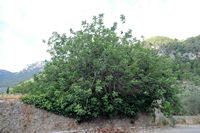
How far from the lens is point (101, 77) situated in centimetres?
2553

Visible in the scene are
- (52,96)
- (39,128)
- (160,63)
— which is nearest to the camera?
(39,128)

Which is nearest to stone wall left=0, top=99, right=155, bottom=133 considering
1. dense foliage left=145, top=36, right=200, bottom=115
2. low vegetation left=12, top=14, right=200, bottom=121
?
low vegetation left=12, top=14, right=200, bottom=121

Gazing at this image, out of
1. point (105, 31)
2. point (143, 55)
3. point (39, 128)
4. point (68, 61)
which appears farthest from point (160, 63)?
point (39, 128)

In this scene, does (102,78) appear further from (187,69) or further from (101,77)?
(187,69)

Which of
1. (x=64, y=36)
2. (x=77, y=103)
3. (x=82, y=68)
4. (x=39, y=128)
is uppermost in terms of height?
(x=64, y=36)

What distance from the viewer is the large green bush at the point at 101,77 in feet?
80.6

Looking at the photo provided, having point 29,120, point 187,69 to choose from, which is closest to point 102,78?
point 29,120

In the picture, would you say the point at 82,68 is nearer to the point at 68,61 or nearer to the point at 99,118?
the point at 68,61

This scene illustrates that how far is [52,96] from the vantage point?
2506 centimetres

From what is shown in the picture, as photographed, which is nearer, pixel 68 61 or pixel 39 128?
pixel 39 128

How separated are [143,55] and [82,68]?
4.18 metres

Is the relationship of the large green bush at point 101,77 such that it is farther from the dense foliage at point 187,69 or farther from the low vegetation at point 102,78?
the dense foliage at point 187,69

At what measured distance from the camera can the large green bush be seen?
24562mm

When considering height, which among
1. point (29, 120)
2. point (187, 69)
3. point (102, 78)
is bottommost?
point (29, 120)
